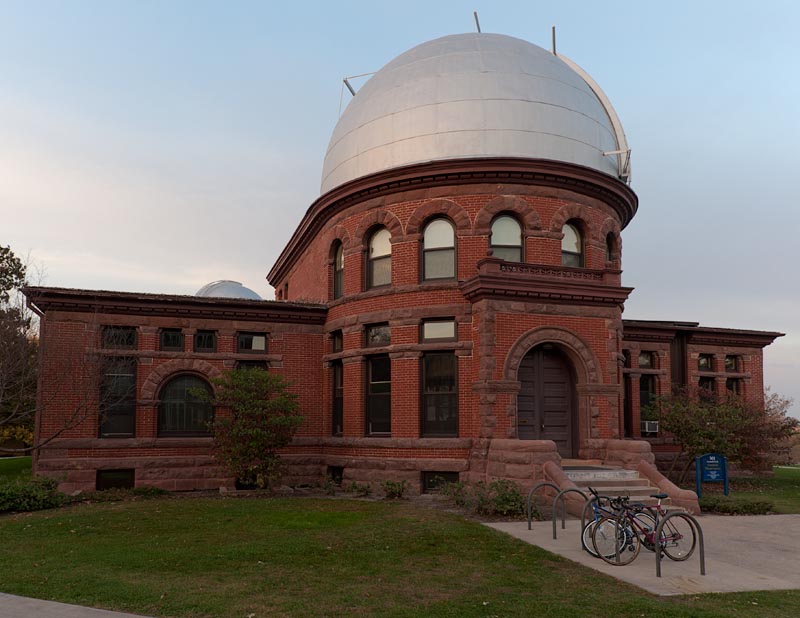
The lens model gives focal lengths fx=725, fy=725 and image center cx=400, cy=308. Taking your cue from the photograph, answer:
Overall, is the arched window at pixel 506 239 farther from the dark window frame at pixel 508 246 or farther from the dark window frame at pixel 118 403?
the dark window frame at pixel 118 403

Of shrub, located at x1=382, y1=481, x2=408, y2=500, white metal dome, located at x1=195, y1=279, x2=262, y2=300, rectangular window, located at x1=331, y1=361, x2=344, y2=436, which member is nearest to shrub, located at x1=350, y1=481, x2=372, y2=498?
shrub, located at x1=382, y1=481, x2=408, y2=500

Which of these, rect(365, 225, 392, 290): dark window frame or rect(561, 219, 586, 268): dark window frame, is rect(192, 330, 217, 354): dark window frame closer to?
rect(365, 225, 392, 290): dark window frame

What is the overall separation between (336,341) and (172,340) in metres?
4.88

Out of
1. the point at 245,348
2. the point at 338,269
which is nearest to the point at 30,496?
the point at 245,348

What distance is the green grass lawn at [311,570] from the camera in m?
8.19

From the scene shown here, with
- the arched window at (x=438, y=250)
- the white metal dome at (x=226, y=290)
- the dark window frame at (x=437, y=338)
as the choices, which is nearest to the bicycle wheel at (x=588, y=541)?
the dark window frame at (x=437, y=338)

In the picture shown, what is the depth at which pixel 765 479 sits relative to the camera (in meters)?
25.6

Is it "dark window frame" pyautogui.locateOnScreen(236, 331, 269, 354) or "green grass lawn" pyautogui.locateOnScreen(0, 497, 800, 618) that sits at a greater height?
"dark window frame" pyautogui.locateOnScreen(236, 331, 269, 354)

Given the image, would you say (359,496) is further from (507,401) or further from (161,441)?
(161,441)

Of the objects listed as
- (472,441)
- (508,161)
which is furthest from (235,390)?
(508,161)

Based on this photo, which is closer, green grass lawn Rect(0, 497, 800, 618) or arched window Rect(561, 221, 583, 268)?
green grass lawn Rect(0, 497, 800, 618)

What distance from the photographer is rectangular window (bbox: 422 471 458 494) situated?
18750mm

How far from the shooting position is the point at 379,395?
67.3ft

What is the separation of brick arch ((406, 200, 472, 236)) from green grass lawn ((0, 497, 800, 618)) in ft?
26.8
